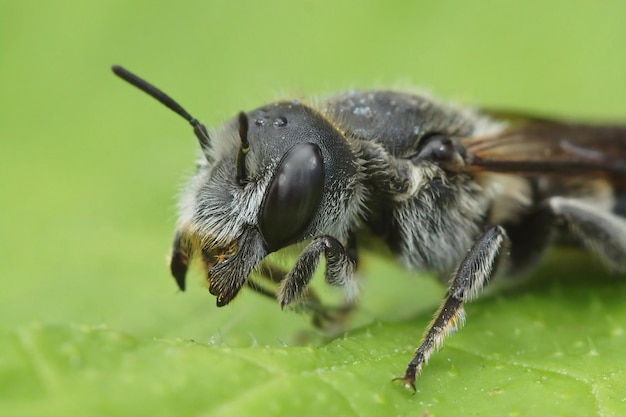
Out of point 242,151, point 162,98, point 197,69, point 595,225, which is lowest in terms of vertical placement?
point 197,69

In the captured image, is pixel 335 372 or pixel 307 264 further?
pixel 307 264

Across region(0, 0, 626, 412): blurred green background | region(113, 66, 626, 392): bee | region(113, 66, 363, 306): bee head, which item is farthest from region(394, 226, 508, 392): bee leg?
region(0, 0, 626, 412): blurred green background

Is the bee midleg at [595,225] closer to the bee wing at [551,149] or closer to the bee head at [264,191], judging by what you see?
the bee wing at [551,149]

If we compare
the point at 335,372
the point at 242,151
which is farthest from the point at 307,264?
the point at 335,372

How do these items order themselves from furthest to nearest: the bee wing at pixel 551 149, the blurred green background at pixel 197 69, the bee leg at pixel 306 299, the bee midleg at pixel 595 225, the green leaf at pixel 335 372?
the blurred green background at pixel 197 69 → the bee midleg at pixel 595 225 → the bee wing at pixel 551 149 → the bee leg at pixel 306 299 → the green leaf at pixel 335 372

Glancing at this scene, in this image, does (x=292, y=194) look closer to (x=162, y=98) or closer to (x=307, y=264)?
(x=307, y=264)

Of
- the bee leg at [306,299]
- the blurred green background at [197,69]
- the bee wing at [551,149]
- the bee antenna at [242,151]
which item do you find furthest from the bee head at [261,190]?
the blurred green background at [197,69]
